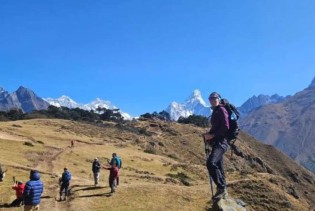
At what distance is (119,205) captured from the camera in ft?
112

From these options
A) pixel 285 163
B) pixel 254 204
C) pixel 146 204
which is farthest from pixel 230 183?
pixel 285 163

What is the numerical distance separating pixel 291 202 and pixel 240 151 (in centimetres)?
10206

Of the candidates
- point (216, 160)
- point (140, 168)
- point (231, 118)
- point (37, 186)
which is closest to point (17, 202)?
point (37, 186)

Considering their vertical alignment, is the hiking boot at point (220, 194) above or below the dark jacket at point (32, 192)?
below

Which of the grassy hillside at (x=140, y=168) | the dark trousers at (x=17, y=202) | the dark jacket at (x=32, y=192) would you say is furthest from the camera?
the grassy hillside at (x=140, y=168)

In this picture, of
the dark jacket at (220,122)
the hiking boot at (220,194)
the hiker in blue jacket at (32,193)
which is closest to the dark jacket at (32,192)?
the hiker in blue jacket at (32,193)

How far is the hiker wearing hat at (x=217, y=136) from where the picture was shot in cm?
1828

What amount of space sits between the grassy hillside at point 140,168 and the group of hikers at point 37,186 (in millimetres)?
875

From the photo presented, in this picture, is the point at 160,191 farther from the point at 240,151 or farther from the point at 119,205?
the point at 240,151

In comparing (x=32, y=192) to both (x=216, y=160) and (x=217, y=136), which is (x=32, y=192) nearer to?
(x=216, y=160)

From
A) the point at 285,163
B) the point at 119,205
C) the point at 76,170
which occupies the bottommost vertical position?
the point at 119,205

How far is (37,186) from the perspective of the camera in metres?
20.4

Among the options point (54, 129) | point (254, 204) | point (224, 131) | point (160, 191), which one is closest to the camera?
point (224, 131)

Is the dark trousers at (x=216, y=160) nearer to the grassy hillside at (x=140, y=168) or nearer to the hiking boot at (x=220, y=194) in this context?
the hiking boot at (x=220, y=194)
